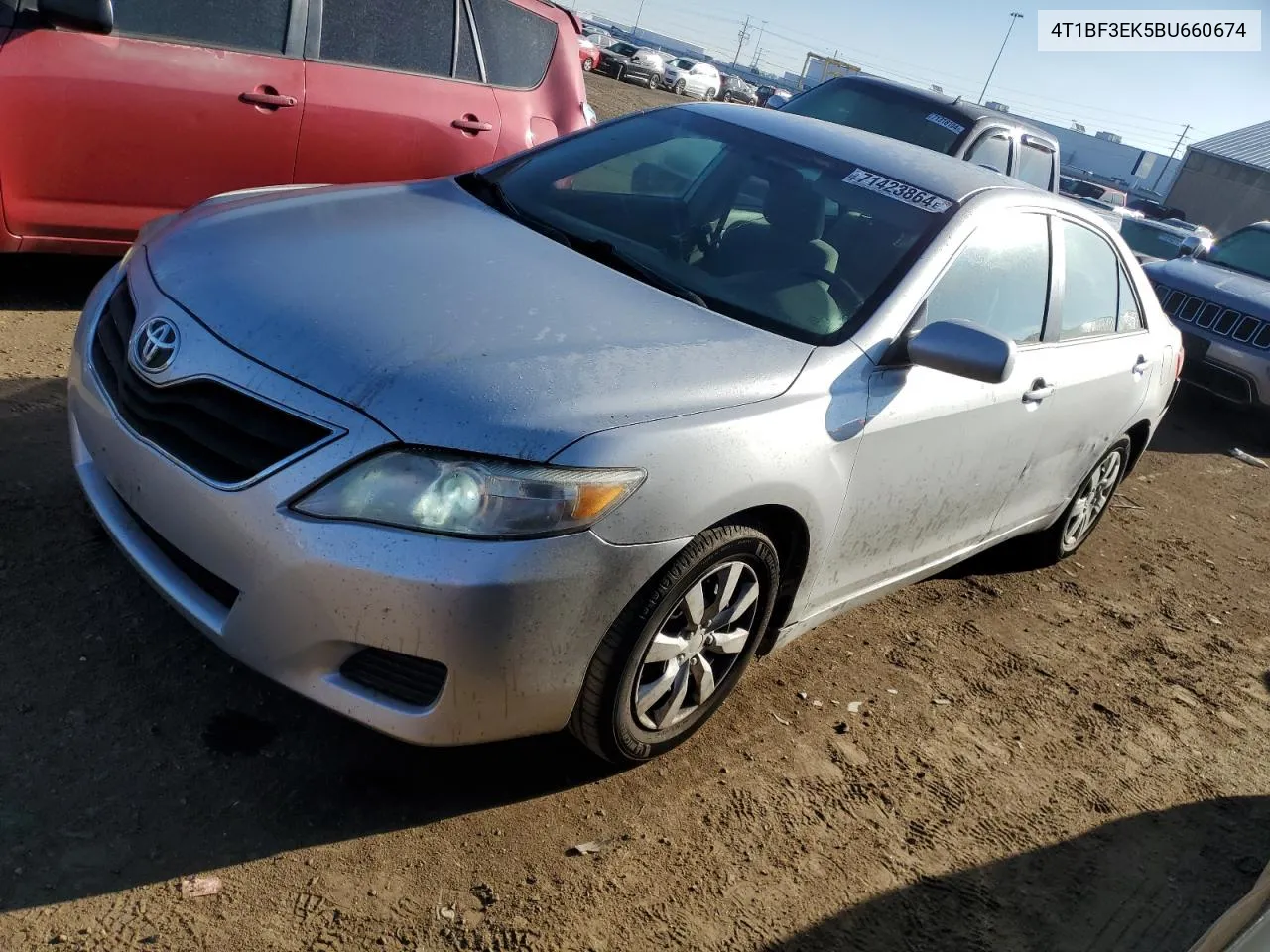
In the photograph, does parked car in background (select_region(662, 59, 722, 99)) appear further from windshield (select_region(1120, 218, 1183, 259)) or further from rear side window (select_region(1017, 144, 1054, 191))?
rear side window (select_region(1017, 144, 1054, 191))

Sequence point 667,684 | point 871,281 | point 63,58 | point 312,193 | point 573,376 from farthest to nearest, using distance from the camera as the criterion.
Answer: point 63,58, point 312,193, point 871,281, point 667,684, point 573,376

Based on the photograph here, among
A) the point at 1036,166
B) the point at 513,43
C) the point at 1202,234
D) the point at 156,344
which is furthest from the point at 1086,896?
the point at 1202,234

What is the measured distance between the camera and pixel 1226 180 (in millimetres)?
43125

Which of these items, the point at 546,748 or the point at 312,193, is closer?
the point at 546,748

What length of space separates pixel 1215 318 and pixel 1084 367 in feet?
19.1

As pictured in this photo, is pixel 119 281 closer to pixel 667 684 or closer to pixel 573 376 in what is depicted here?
pixel 573 376

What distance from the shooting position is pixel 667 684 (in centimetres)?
288

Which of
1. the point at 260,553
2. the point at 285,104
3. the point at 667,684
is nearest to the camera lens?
the point at 260,553

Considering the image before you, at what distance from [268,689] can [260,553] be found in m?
0.74

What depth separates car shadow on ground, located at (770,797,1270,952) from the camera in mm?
2762

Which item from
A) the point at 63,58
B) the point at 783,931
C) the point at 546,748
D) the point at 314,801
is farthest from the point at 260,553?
the point at 63,58

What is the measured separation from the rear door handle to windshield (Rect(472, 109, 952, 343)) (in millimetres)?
1676

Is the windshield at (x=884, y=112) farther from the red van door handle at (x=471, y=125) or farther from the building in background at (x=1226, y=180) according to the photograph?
the building in background at (x=1226, y=180)

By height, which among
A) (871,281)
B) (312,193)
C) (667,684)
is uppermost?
(871,281)
